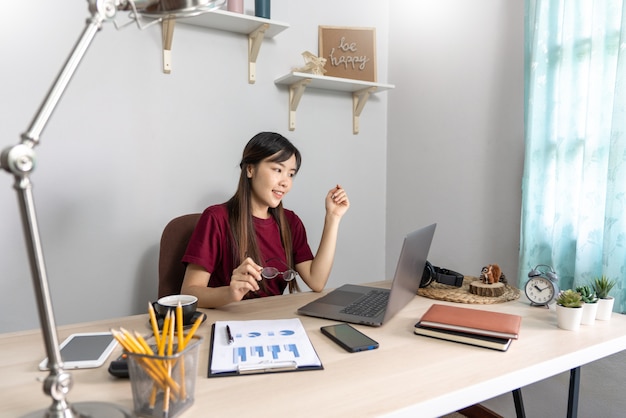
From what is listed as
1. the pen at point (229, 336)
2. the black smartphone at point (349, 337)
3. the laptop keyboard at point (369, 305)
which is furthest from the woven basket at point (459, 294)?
the pen at point (229, 336)

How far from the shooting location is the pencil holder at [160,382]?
2.08 ft

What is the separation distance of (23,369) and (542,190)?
1.65 metres

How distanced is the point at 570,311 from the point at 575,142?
0.73m

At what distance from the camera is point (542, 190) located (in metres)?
1.63

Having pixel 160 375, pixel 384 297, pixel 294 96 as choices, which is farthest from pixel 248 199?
pixel 160 375

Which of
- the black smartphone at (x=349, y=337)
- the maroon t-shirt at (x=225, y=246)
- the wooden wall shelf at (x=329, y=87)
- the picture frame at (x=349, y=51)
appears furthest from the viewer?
the picture frame at (x=349, y=51)

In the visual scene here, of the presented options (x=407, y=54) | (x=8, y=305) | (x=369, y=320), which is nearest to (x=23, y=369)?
(x=369, y=320)

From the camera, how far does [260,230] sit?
162cm

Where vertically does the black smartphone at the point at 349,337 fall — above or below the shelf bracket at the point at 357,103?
below

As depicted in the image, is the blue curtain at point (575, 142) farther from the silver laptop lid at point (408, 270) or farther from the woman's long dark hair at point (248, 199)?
the woman's long dark hair at point (248, 199)

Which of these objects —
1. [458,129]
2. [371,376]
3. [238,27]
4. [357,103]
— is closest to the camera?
[371,376]

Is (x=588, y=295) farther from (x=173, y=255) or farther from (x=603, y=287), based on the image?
(x=173, y=255)

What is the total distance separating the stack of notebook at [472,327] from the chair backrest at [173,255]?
88cm

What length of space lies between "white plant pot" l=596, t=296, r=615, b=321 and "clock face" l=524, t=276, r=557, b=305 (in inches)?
4.7
